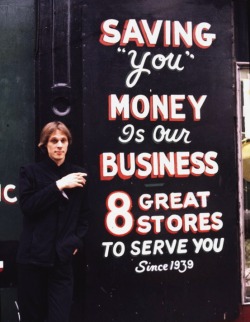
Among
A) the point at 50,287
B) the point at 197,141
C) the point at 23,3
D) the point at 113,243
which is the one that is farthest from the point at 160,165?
the point at 23,3

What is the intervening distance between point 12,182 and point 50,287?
131 centimetres

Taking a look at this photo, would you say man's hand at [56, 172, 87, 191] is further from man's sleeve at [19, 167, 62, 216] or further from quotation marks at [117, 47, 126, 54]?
quotation marks at [117, 47, 126, 54]

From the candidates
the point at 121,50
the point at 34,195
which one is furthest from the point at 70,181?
the point at 121,50

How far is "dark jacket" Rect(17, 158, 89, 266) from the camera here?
3789 millimetres

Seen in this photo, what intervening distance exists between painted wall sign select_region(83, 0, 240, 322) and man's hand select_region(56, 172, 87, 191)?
81 centimetres

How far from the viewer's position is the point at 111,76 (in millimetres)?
4781

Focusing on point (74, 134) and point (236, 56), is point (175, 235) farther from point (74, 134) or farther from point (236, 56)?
point (236, 56)

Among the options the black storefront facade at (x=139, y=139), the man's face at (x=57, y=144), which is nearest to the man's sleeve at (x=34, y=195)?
the man's face at (x=57, y=144)

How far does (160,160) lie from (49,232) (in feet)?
4.77

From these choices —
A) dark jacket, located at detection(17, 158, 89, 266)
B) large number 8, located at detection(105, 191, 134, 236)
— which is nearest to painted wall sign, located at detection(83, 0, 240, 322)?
large number 8, located at detection(105, 191, 134, 236)

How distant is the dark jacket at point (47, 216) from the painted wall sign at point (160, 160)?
776 mm

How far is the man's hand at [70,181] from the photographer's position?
3824 mm

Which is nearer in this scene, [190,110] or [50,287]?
[50,287]

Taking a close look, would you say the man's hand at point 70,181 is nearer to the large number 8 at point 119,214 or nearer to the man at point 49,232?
the man at point 49,232
